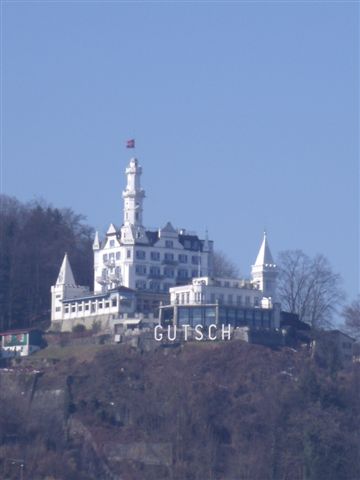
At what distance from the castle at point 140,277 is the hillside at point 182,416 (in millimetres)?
3813

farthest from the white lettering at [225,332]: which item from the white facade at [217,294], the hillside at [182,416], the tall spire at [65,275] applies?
the tall spire at [65,275]

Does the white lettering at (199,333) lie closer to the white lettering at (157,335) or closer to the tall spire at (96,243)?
the white lettering at (157,335)

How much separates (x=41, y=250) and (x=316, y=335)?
712 inches

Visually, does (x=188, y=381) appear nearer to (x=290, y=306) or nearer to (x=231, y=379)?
(x=231, y=379)

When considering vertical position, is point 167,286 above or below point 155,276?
below

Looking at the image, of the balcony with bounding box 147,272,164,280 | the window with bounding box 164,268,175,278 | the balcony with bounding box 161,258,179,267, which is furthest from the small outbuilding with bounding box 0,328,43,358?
the balcony with bounding box 161,258,179,267

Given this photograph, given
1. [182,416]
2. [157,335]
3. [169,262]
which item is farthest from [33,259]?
[182,416]

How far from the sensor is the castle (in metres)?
111

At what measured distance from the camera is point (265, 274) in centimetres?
11275

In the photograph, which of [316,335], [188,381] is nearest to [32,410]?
[188,381]

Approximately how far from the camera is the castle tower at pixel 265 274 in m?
113

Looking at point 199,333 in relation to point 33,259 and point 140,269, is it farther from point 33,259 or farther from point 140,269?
point 33,259

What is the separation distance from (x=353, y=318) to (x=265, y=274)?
19.6ft

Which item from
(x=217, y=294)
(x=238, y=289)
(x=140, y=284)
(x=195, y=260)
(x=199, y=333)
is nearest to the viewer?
(x=199, y=333)
